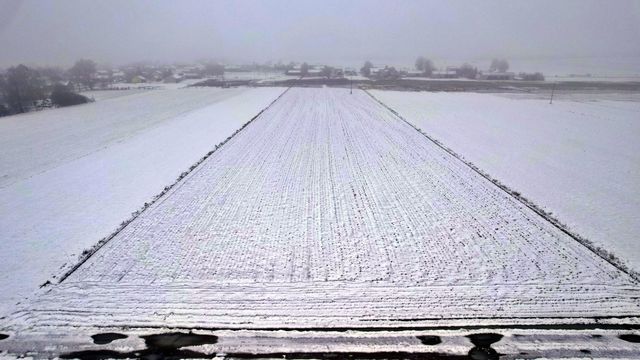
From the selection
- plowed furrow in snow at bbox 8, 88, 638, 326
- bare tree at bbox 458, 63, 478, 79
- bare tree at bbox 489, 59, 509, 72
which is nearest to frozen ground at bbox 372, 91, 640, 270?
plowed furrow in snow at bbox 8, 88, 638, 326

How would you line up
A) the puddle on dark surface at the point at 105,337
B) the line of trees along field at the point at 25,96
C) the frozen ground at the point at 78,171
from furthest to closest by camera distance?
the line of trees along field at the point at 25,96 < the frozen ground at the point at 78,171 < the puddle on dark surface at the point at 105,337

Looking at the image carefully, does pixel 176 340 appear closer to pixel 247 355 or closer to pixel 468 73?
pixel 247 355

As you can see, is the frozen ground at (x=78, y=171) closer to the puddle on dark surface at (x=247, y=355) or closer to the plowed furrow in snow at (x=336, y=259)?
the plowed furrow in snow at (x=336, y=259)

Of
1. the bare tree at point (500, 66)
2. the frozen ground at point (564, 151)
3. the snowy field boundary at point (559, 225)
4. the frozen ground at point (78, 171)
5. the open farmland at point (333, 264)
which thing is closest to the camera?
the open farmland at point (333, 264)

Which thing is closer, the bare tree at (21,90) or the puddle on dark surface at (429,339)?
the puddle on dark surface at (429,339)

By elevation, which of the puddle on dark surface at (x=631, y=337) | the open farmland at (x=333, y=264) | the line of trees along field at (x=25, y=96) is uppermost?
the line of trees along field at (x=25, y=96)

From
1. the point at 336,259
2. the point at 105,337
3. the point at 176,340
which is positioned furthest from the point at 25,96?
the point at 176,340

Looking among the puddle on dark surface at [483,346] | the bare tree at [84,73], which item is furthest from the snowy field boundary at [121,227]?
the bare tree at [84,73]
